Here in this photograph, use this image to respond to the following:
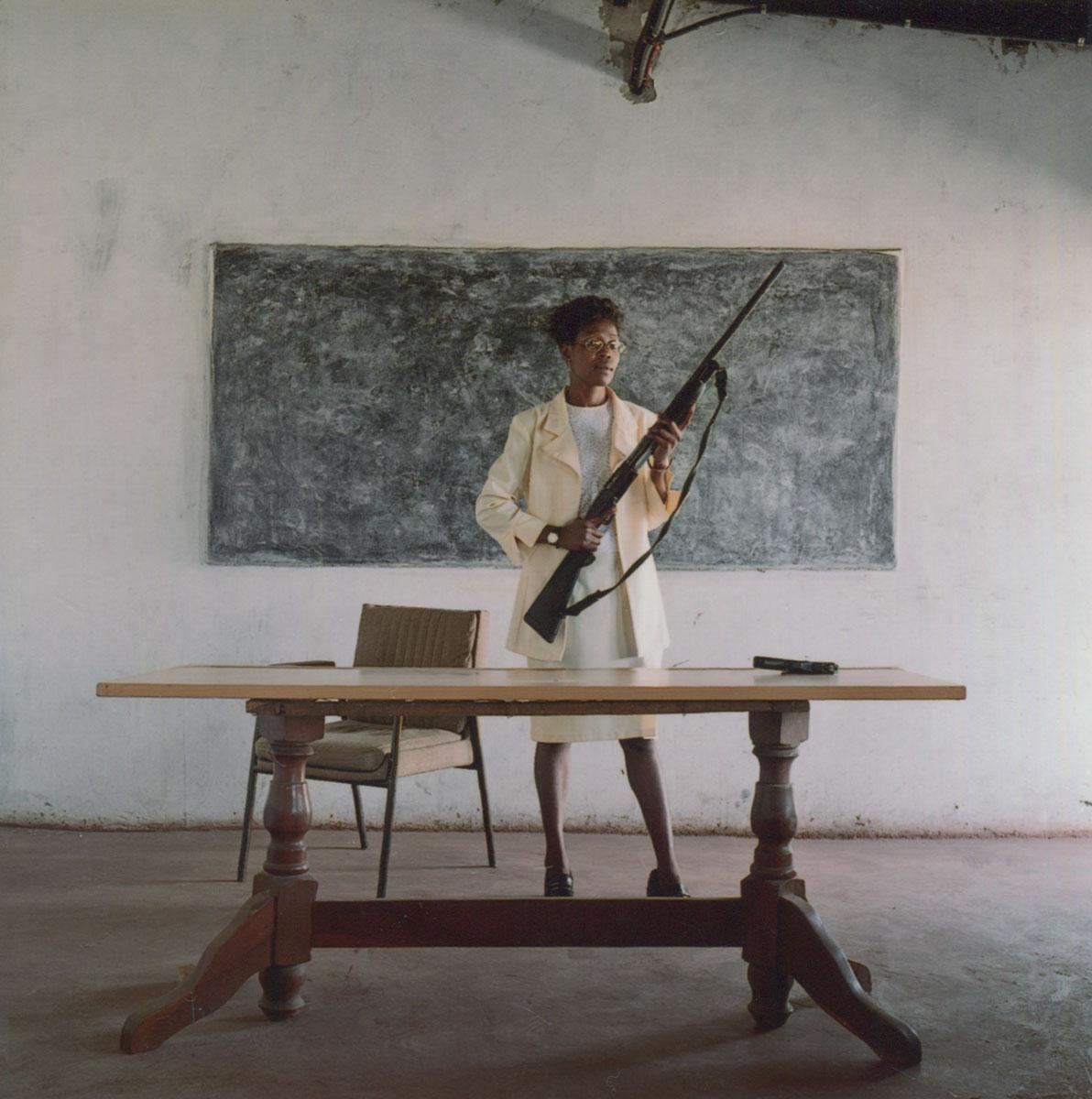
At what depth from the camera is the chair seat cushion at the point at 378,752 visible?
3326mm

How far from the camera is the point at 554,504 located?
3.33m

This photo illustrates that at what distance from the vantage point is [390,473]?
460cm

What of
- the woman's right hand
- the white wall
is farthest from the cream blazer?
the white wall

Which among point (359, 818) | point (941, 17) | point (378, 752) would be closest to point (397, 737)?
point (378, 752)

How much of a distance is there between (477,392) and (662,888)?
88.7 inches

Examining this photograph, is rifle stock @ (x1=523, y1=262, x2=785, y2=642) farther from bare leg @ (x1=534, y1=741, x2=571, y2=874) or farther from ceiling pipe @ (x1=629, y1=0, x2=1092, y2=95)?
ceiling pipe @ (x1=629, y1=0, x2=1092, y2=95)

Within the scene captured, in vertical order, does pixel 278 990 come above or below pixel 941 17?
below

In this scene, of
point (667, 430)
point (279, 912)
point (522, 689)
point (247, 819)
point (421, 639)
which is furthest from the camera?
point (421, 639)

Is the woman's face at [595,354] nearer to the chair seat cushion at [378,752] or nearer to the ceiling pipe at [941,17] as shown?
the chair seat cushion at [378,752]

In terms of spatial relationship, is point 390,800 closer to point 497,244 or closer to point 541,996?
point 541,996

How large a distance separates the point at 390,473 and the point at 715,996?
2587 millimetres

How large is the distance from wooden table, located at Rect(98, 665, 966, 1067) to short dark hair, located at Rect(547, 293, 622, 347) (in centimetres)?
113

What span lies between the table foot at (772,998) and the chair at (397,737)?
1.24m

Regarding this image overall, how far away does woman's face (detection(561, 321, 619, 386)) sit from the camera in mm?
3203
